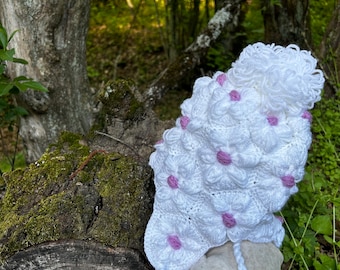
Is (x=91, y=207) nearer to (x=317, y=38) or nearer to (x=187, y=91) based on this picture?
(x=187, y=91)

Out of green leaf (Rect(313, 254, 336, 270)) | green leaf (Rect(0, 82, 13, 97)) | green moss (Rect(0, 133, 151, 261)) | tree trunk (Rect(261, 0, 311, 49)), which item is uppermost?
green leaf (Rect(0, 82, 13, 97))

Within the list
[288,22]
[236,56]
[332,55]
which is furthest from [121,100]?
[236,56]

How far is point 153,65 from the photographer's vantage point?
572 centimetres

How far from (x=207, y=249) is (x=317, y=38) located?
144 inches

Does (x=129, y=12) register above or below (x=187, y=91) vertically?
above

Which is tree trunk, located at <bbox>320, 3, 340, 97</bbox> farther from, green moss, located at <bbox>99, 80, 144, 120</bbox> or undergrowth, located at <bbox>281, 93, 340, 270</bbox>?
green moss, located at <bbox>99, 80, 144, 120</bbox>

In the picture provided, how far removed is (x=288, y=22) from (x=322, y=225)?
6.26 ft

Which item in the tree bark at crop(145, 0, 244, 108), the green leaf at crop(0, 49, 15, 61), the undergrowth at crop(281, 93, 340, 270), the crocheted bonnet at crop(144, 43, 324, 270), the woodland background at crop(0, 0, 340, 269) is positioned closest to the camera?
the crocheted bonnet at crop(144, 43, 324, 270)

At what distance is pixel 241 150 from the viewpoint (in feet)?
5.04

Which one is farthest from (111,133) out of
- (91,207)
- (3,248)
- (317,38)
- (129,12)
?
(129,12)

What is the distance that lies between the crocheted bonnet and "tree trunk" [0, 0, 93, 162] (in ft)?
4.43

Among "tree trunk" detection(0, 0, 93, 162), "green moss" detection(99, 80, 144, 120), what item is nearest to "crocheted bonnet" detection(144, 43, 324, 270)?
"green moss" detection(99, 80, 144, 120)

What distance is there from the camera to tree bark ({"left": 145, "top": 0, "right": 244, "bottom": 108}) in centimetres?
326

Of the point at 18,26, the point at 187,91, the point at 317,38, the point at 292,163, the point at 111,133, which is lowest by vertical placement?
the point at 187,91
